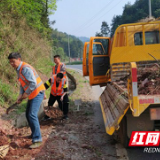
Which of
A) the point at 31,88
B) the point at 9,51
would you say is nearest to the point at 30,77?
the point at 31,88

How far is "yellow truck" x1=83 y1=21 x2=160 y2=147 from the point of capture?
327cm

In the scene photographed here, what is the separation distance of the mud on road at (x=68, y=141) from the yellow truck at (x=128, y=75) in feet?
1.44

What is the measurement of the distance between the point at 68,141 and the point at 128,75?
1.83 m

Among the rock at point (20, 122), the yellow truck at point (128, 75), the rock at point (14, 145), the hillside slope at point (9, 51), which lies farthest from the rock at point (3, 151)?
the hillside slope at point (9, 51)

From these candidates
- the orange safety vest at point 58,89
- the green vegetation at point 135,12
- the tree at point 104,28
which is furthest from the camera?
the tree at point 104,28

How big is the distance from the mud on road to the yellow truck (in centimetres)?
44

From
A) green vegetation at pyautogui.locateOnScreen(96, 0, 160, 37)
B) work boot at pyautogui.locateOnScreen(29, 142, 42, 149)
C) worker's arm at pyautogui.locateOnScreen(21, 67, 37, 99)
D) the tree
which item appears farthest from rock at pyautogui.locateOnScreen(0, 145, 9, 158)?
the tree

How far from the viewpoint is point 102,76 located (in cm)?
757

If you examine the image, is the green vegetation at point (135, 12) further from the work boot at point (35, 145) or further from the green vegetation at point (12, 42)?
the work boot at point (35, 145)

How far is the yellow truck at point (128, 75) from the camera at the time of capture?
327 centimetres

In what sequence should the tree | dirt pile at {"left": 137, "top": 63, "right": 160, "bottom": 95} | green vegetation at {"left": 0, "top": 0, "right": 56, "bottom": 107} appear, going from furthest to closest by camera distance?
the tree → green vegetation at {"left": 0, "top": 0, "right": 56, "bottom": 107} → dirt pile at {"left": 137, "top": 63, "right": 160, "bottom": 95}

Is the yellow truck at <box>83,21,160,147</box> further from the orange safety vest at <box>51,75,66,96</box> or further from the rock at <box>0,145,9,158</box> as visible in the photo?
the rock at <box>0,145,9,158</box>

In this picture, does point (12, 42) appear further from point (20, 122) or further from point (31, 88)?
point (31, 88)

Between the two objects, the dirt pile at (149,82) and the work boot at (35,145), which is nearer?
the dirt pile at (149,82)
